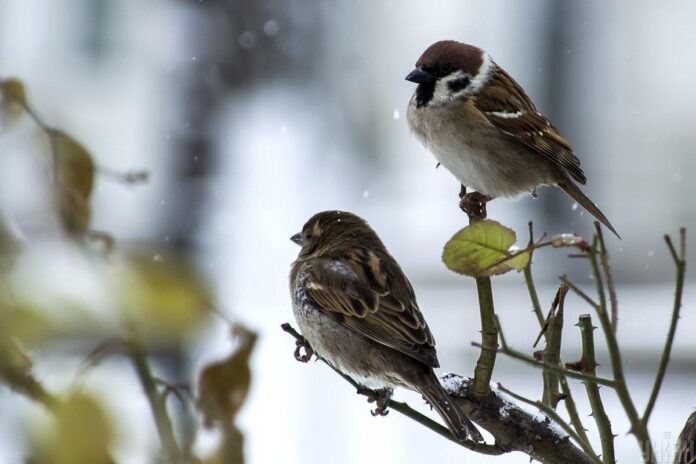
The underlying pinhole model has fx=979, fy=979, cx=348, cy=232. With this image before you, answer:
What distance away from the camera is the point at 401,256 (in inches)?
272

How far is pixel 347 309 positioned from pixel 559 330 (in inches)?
49.4

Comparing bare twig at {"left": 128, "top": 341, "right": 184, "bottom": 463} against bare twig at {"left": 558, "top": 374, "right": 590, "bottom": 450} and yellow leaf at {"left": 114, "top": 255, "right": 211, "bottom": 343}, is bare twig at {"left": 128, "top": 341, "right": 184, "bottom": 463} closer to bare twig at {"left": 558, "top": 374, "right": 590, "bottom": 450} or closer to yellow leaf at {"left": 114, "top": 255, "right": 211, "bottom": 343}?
yellow leaf at {"left": 114, "top": 255, "right": 211, "bottom": 343}

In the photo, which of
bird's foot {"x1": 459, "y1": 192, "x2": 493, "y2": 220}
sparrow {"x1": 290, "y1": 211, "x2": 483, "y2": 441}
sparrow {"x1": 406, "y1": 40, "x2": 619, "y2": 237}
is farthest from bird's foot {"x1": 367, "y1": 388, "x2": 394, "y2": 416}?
sparrow {"x1": 406, "y1": 40, "x2": 619, "y2": 237}

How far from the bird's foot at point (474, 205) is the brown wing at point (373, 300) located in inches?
13.9

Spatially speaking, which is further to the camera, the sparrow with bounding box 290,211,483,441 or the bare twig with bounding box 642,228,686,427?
the sparrow with bounding box 290,211,483,441

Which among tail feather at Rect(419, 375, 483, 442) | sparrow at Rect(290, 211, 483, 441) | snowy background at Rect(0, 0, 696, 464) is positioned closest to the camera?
tail feather at Rect(419, 375, 483, 442)

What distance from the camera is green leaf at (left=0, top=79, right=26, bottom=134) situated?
1.93 ft

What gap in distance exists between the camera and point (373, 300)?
258cm

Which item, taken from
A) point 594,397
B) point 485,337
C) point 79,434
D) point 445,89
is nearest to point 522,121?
point 445,89

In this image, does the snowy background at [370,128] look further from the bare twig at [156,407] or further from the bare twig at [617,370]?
the bare twig at [156,407]

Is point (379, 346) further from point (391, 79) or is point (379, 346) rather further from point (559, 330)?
point (391, 79)

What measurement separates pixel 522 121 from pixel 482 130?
0.16 m

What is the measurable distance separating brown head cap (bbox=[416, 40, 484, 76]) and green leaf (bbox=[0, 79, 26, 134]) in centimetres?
214

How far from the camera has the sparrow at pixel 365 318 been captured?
244 cm
